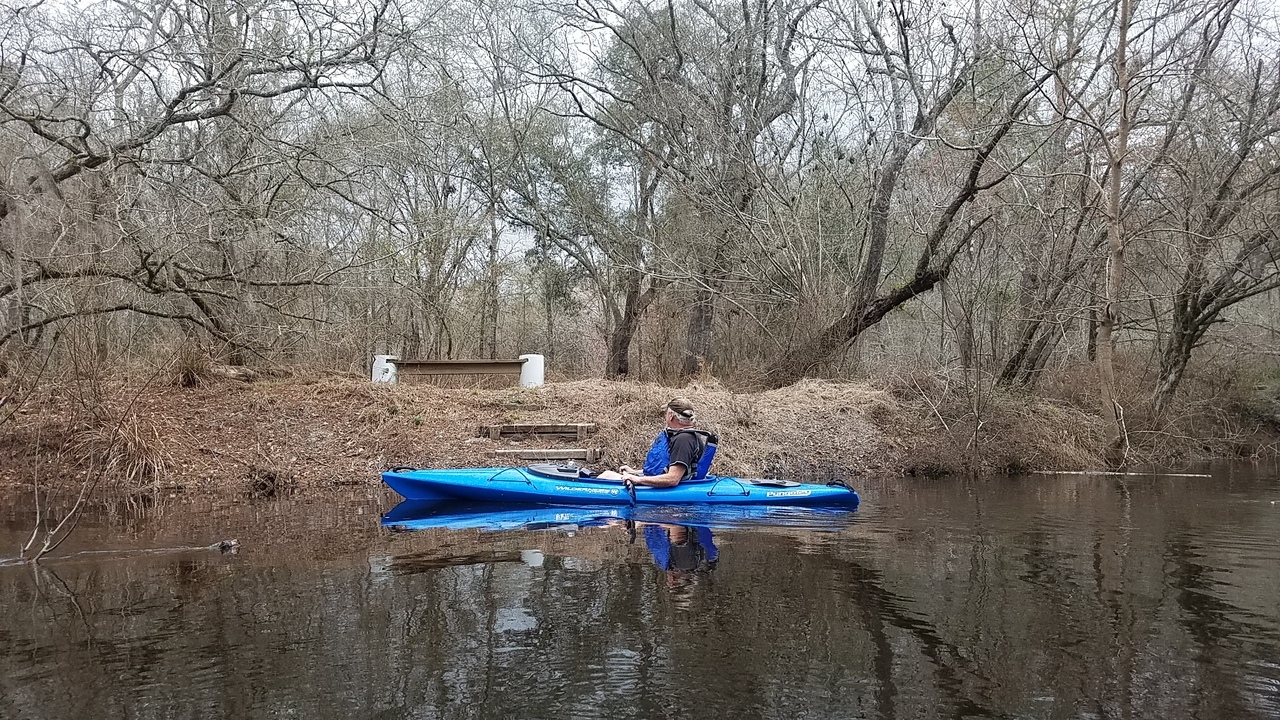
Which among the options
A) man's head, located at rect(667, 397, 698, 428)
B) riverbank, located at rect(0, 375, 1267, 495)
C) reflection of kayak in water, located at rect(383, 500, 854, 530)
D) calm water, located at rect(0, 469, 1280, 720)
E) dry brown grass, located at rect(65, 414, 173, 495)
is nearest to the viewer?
calm water, located at rect(0, 469, 1280, 720)

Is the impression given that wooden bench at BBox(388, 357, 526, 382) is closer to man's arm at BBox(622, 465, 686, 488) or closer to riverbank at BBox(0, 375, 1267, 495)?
riverbank at BBox(0, 375, 1267, 495)

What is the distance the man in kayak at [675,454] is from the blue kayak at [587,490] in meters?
0.09

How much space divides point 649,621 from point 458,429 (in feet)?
24.1

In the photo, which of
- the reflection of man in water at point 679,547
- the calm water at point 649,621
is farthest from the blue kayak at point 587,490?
the calm water at point 649,621

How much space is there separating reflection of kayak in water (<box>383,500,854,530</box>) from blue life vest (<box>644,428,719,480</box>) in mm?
429

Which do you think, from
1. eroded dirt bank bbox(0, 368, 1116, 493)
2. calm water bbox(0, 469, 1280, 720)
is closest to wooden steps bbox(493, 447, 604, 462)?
eroded dirt bank bbox(0, 368, 1116, 493)

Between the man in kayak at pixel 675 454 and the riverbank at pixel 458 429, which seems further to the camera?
the riverbank at pixel 458 429

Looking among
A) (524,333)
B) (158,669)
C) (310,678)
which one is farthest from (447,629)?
(524,333)

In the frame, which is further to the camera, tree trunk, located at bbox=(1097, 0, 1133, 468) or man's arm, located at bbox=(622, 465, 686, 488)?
tree trunk, located at bbox=(1097, 0, 1133, 468)

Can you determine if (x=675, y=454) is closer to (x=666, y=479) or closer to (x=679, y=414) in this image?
(x=666, y=479)

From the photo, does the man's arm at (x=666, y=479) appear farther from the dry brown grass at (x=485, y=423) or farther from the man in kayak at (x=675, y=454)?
the dry brown grass at (x=485, y=423)

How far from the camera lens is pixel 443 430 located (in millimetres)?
11328

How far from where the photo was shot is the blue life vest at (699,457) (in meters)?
8.57

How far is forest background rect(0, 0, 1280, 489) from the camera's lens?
30.2 feet
